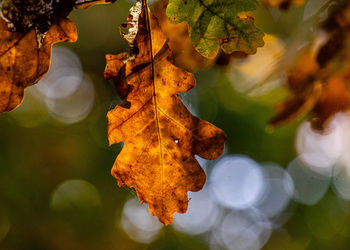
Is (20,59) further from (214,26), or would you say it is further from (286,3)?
(286,3)

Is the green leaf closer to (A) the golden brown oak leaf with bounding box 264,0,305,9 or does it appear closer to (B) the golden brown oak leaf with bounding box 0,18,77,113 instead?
(B) the golden brown oak leaf with bounding box 0,18,77,113

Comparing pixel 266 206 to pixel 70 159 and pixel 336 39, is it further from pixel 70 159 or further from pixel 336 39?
pixel 336 39

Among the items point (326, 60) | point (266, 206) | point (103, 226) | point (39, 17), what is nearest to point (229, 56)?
point (326, 60)

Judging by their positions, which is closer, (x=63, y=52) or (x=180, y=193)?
(x=180, y=193)

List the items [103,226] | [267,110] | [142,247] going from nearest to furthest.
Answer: [267,110] → [103,226] → [142,247]

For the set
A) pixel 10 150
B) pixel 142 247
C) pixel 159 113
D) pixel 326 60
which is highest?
pixel 159 113

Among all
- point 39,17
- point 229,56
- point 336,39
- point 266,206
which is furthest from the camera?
point 266,206
